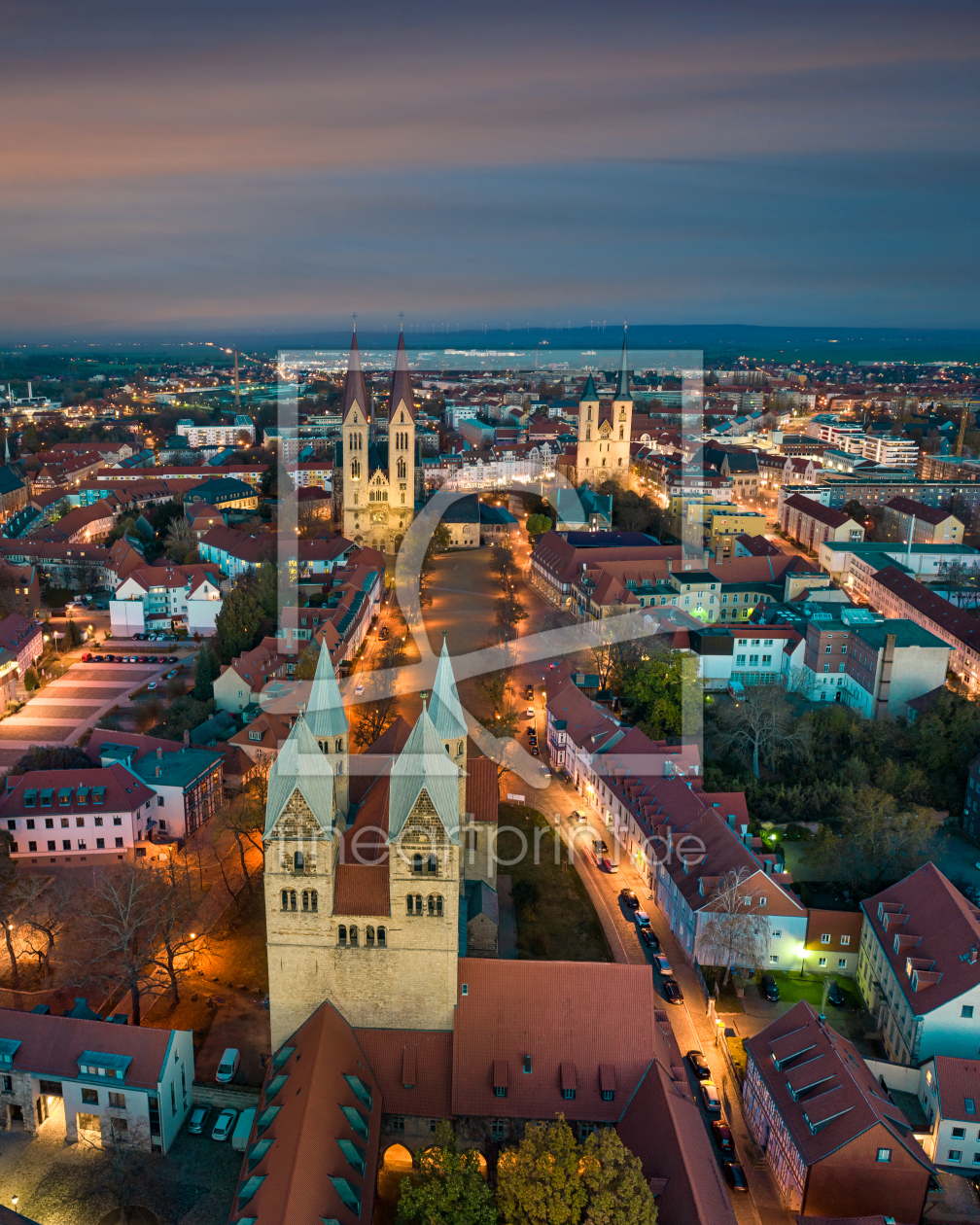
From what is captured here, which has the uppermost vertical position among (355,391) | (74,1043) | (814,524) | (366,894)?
(355,391)

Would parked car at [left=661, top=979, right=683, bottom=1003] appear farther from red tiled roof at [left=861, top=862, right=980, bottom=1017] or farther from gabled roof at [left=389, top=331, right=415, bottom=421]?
gabled roof at [left=389, top=331, right=415, bottom=421]

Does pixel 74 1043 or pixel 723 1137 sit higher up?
pixel 74 1043

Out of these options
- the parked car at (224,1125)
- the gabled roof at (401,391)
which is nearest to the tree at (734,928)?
the parked car at (224,1125)

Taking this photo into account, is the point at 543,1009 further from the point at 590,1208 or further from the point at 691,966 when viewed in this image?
the point at 691,966

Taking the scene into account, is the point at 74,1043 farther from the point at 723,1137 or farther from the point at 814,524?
the point at 814,524

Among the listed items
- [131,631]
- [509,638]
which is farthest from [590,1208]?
[131,631]

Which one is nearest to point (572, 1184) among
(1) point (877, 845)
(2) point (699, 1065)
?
(2) point (699, 1065)

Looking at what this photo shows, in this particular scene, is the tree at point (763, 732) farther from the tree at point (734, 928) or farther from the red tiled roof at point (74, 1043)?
the red tiled roof at point (74, 1043)
